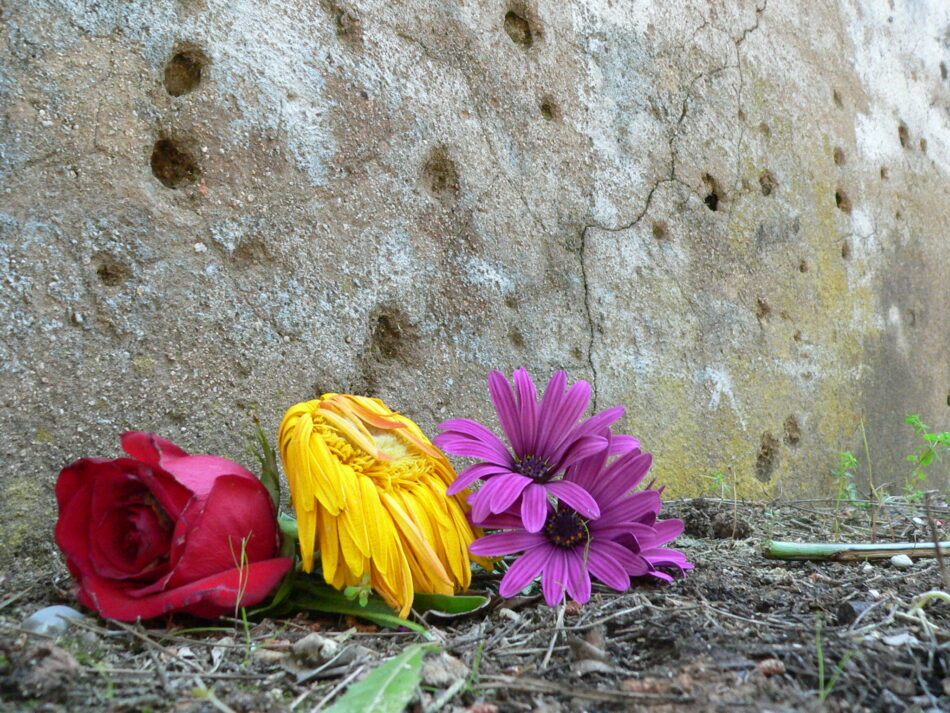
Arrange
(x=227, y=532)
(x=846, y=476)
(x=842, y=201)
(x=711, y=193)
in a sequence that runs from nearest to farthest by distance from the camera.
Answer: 1. (x=227, y=532)
2. (x=711, y=193)
3. (x=846, y=476)
4. (x=842, y=201)

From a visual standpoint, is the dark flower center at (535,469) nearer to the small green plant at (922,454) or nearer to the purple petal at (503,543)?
the purple petal at (503,543)

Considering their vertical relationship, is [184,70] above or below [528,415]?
above

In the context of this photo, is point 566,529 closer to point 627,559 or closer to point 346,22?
point 627,559

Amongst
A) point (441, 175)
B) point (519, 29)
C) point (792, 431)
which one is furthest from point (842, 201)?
point (441, 175)

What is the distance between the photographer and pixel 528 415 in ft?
4.26

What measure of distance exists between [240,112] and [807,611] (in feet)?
4.45

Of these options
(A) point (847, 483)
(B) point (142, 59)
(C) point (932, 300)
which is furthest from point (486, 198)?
(C) point (932, 300)

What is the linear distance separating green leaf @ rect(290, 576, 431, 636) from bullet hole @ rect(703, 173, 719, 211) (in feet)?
6.21

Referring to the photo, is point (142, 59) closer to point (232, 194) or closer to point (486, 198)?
point (232, 194)

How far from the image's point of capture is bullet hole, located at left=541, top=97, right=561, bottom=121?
6.90ft

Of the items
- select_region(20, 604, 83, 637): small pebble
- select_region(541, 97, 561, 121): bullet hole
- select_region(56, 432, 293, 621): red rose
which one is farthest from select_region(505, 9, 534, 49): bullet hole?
select_region(20, 604, 83, 637): small pebble

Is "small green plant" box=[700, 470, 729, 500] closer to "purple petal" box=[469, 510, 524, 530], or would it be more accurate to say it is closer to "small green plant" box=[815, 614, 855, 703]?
"purple petal" box=[469, 510, 524, 530]

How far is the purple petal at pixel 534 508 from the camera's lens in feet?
3.74

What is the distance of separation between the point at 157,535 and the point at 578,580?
0.60m
